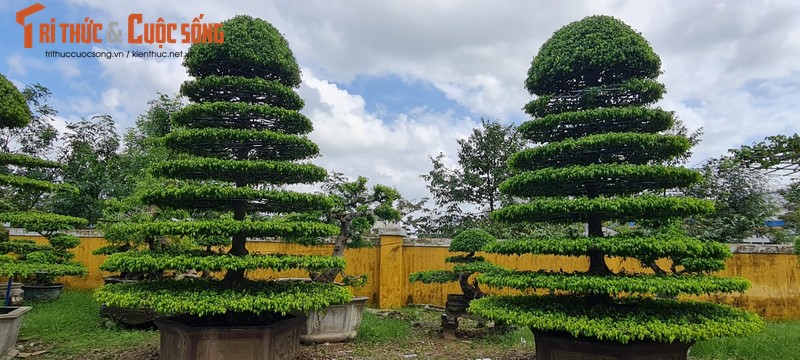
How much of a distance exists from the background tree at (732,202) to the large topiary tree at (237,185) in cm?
860

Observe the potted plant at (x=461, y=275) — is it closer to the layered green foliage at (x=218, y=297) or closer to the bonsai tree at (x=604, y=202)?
the bonsai tree at (x=604, y=202)

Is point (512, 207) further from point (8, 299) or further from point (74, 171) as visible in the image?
point (74, 171)

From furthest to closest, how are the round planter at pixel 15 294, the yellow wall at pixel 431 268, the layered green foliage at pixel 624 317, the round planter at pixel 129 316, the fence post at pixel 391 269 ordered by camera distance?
1. the fence post at pixel 391 269
2. the yellow wall at pixel 431 268
3. the round planter at pixel 15 294
4. the round planter at pixel 129 316
5. the layered green foliage at pixel 624 317

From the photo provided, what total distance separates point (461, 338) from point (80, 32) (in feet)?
22.9

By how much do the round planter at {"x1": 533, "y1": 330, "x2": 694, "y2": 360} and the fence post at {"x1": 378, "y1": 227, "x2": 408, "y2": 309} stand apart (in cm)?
518

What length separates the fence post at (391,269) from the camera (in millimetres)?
9078

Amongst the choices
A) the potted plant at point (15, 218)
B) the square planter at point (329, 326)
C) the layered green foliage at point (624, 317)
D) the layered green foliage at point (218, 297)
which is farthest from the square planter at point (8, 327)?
the layered green foliage at point (624, 317)

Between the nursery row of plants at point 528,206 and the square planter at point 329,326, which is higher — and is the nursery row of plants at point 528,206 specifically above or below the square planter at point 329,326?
above

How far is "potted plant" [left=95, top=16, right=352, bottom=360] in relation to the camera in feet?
13.9

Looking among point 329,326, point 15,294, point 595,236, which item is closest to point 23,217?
point 15,294

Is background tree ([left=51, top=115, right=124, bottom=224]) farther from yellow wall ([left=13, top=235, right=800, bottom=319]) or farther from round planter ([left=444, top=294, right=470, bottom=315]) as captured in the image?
round planter ([left=444, top=294, right=470, bottom=315])

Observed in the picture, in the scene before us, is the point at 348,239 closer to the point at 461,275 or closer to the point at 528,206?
the point at 461,275

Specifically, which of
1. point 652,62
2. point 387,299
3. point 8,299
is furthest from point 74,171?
point 652,62

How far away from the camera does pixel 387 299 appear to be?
905 centimetres
